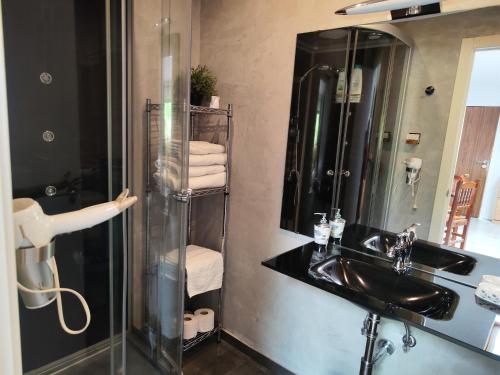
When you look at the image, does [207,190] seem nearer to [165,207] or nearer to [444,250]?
[165,207]

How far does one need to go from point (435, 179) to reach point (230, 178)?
3.77 ft

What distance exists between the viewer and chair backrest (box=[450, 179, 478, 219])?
1313 millimetres

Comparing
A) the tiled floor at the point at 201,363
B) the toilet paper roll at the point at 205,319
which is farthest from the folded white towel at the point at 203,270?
the tiled floor at the point at 201,363

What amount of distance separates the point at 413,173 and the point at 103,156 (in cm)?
155

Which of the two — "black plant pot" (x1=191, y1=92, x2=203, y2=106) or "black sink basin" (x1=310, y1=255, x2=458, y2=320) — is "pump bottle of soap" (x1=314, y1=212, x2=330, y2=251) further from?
"black plant pot" (x1=191, y1=92, x2=203, y2=106)

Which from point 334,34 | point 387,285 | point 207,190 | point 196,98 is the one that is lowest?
point 387,285

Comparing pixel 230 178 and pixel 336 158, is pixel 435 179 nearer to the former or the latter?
pixel 336 158

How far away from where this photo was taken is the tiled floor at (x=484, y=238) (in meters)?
1.28

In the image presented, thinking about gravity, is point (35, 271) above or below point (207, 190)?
above

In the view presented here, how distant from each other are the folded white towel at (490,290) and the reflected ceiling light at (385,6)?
1076mm

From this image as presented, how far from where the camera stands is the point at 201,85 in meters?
1.90

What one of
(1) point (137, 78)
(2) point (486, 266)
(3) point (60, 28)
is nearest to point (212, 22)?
(1) point (137, 78)

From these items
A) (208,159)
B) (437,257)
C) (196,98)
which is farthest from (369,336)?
(196,98)

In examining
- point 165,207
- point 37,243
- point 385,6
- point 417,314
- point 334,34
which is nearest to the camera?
point 37,243
